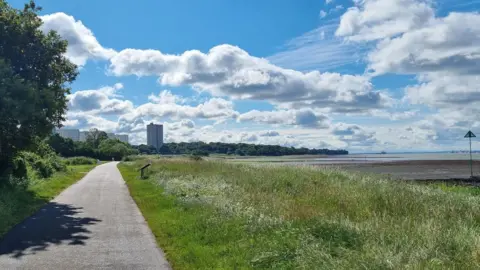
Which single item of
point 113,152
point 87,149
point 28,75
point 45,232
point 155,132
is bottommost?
point 45,232

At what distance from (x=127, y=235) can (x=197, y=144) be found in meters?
164

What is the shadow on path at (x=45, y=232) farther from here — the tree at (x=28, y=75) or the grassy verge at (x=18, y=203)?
the tree at (x=28, y=75)

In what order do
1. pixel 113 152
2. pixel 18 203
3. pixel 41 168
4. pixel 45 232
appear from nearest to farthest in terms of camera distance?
1. pixel 45 232
2. pixel 18 203
3. pixel 41 168
4. pixel 113 152

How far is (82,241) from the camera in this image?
35.8 ft

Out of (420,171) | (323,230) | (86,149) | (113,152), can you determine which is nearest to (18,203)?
(323,230)

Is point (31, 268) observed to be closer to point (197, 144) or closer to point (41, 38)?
point (41, 38)

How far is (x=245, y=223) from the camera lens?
37.1 feet

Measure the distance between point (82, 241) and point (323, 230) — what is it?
5.66 meters

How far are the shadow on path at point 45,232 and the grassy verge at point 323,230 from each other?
200 centimetres

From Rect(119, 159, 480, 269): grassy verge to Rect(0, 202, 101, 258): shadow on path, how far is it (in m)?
2.00

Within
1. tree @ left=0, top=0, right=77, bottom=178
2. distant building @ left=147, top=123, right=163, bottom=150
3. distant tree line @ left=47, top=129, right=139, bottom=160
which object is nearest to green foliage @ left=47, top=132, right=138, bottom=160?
distant tree line @ left=47, top=129, right=139, bottom=160

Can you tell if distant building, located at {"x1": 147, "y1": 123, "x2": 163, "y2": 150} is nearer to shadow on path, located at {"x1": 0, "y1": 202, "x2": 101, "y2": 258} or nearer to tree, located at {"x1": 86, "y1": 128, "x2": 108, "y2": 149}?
tree, located at {"x1": 86, "y1": 128, "x2": 108, "y2": 149}

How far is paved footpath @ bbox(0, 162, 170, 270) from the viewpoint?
8773mm

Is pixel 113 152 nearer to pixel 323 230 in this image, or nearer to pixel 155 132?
pixel 155 132
